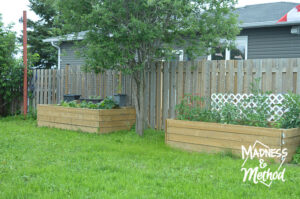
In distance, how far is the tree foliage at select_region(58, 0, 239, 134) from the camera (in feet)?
22.4

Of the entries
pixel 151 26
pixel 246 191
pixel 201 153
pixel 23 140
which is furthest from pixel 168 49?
pixel 246 191

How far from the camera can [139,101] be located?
7957mm

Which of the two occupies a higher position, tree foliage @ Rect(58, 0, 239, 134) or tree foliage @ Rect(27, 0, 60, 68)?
tree foliage @ Rect(27, 0, 60, 68)

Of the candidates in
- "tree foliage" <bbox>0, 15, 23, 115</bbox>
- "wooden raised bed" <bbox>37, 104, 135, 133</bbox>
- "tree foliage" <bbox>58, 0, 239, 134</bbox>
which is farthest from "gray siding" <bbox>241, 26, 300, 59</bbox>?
"tree foliage" <bbox>0, 15, 23, 115</bbox>

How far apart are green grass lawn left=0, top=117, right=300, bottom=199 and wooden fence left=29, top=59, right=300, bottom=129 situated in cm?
178

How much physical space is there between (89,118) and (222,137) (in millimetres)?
3547

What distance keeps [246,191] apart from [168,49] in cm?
430

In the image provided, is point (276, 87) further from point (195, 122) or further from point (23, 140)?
point (23, 140)

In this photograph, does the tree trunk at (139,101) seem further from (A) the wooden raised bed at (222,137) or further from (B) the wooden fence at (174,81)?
(A) the wooden raised bed at (222,137)

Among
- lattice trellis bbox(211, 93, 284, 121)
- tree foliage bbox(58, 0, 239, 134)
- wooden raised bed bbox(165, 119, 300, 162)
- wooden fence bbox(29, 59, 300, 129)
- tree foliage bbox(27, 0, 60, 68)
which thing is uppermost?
tree foliage bbox(27, 0, 60, 68)

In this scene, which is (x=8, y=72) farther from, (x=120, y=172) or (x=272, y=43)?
(x=272, y=43)

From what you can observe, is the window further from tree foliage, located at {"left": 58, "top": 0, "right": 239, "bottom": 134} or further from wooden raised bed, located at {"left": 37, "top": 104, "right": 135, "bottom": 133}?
wooden raised bed, located at {"left": 37, "top": 104, "right": 135, "bottom": 133}

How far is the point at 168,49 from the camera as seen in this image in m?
7.42

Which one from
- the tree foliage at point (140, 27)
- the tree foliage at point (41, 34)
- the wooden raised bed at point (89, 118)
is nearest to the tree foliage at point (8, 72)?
the wooden raised bed at point (89, 118)
